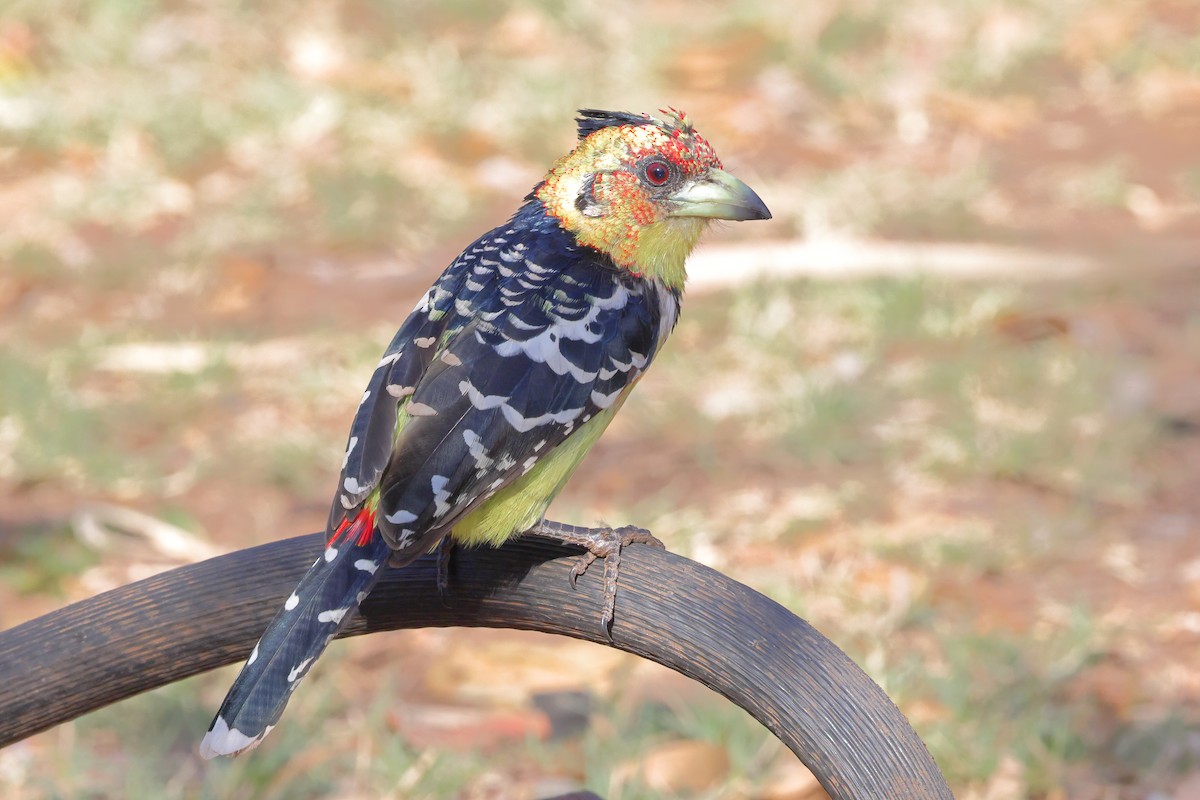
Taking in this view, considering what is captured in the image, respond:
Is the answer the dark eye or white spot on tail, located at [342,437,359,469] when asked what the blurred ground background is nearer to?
white spot on tail, located at [342,437,359,469]

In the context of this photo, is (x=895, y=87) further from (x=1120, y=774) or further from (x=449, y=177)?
(x=1120, y=774)

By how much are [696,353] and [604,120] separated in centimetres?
302

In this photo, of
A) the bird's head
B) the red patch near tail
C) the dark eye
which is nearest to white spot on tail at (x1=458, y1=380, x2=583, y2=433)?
the red patch near tail

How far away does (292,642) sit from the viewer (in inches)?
87.3

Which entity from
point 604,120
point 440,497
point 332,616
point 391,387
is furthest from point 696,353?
point 332,616

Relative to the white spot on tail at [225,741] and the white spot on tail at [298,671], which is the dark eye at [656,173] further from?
the white spot on tail at [225,741]

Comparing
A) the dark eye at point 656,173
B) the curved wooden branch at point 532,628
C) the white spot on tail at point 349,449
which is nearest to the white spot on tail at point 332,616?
the curved wooden branch at point 532,628

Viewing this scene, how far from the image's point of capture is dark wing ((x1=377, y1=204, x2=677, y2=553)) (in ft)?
8.35

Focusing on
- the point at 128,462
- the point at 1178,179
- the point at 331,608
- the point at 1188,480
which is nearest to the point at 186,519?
the point at 128,462

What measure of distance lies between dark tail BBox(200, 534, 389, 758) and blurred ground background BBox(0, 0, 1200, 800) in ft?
4.35

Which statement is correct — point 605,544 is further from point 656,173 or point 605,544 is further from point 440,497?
point 656,173

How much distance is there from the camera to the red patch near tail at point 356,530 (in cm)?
246

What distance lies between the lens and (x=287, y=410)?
5.78 meters

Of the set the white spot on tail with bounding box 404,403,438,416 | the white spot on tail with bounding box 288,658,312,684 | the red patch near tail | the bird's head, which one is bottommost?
the white spot on tail with bounding box 288,658,312,684
